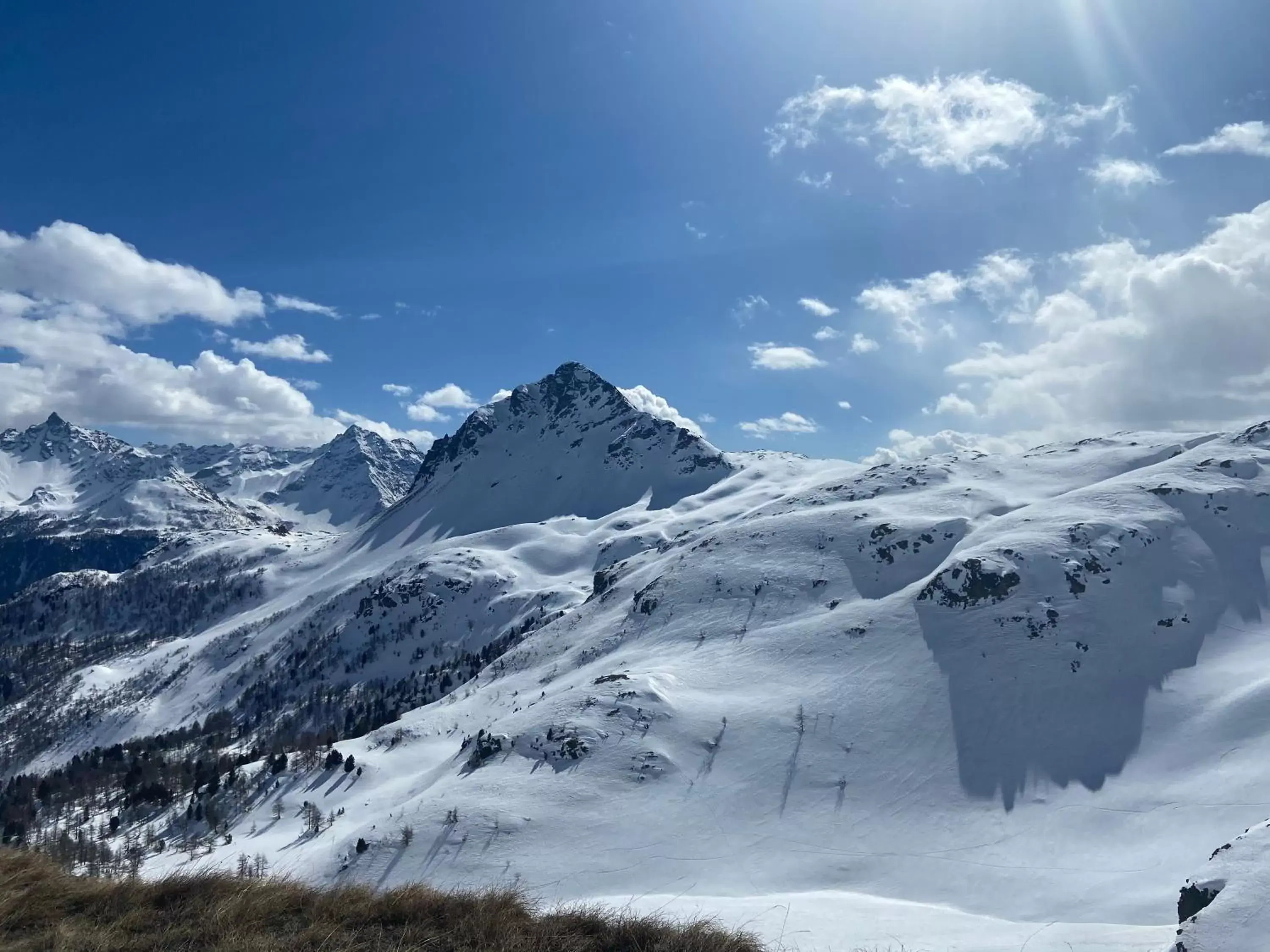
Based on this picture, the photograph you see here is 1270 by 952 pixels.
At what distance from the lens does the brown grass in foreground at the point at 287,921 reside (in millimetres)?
9156

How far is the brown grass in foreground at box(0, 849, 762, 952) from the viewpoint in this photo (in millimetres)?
9156

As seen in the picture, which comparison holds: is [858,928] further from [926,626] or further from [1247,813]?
[926,626]

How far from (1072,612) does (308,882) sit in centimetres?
10898

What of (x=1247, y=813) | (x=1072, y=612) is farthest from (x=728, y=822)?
(x=1072, y=612)

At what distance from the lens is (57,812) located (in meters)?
146

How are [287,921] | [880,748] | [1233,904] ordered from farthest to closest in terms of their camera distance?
[880,748] < [1233,904] < [287,921]

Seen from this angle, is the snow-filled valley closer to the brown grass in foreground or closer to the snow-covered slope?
the snow-covered slope

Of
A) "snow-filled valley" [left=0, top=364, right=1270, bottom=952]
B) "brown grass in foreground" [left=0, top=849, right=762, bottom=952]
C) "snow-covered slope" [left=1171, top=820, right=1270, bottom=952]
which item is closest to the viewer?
"brown grass in foreground" [left=0, top=849, right=762, bottom=952]

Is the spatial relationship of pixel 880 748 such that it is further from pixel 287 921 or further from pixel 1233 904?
pixel 287 921

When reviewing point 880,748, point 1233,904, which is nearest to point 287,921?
point 1233,904

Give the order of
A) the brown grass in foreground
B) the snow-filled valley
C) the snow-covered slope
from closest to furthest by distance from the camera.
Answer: the brown grass in foreground, the snow-covered slope, the snow-filled valley

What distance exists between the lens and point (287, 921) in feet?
32.7

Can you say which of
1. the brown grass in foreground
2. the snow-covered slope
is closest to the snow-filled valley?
the snow-covered slope

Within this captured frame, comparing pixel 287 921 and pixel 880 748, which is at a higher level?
pixel 287 921
